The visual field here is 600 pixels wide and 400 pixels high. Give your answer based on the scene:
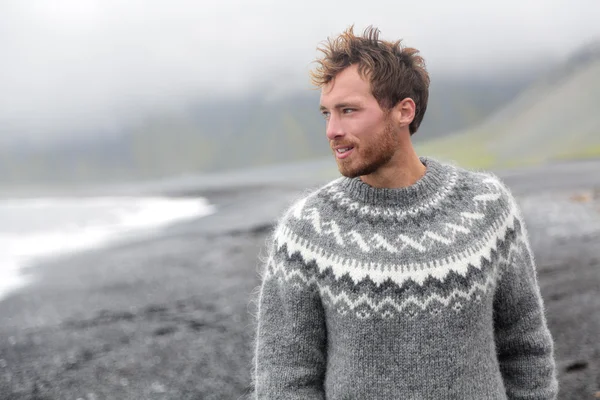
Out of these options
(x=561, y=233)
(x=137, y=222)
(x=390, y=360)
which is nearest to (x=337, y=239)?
(x=390, y=360)

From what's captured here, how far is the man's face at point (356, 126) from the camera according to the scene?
2693 millimetres

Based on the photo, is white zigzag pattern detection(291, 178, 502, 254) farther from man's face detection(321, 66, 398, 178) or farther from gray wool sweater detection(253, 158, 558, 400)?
man's face detection(321, 66, 398, 178)

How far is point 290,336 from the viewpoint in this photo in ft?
9.19

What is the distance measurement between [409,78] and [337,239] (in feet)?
2.82

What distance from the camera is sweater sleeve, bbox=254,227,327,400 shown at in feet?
9.07

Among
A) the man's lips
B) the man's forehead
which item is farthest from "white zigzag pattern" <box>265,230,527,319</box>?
the man's forehead

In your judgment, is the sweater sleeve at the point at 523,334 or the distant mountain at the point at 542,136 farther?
the distant mountain at the point at 542,136

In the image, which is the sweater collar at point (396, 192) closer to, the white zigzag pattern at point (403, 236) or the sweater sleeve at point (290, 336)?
the white zigzag pattern at point (403, 236)

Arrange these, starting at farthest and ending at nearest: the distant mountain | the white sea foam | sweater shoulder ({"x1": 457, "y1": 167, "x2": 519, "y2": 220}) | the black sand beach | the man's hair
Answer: the distant mountain → the white sea foam → the black sand beach → sweater shoulder ({"x1": 457, "y1": 167, "x2": 519, "y2": 220}) → the man's hair

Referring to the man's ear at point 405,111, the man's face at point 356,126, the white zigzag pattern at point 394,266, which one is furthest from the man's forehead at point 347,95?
the white zigzag pattern at point 394,266

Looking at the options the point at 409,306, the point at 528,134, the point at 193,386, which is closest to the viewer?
the point at 409,306

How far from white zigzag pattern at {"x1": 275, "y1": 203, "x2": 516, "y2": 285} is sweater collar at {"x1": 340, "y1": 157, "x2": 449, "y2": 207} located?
0.81ft

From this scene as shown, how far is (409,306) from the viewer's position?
2.67 meters

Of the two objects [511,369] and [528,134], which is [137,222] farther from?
[528,134]
